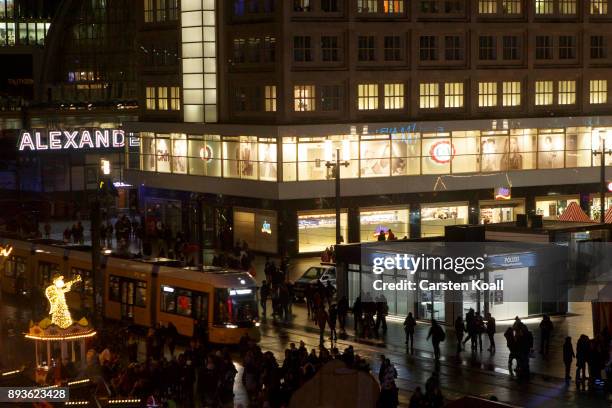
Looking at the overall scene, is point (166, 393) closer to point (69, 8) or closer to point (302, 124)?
point (302, 124)

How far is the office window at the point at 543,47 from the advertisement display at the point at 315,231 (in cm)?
1819

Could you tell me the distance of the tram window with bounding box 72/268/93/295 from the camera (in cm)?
4879

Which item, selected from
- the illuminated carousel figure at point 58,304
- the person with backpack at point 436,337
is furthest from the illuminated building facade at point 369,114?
the illuminated carousel figure at point 58,304

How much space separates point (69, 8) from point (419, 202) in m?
60.5

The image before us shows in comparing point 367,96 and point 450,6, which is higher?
point 450,6

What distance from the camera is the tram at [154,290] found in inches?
1636

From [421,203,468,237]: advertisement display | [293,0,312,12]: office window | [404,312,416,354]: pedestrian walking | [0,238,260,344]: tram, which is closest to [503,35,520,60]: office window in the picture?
[421,203,468,237]: advertisement display

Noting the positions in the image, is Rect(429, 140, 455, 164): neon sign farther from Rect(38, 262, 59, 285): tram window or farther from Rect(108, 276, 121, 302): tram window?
Rect(108, 276, 121, 302): tram window

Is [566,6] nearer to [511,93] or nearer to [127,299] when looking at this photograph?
[511,93]

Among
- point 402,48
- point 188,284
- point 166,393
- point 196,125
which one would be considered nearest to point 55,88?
point 196,125

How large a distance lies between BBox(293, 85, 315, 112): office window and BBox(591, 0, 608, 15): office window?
20.9 metres

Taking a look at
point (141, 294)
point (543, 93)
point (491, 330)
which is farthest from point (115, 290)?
point (543, 93)

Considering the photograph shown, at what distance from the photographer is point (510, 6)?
75438 mm

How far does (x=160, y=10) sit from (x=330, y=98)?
47.1ft
